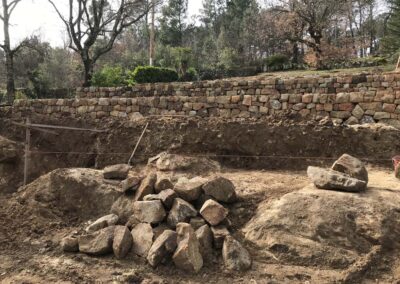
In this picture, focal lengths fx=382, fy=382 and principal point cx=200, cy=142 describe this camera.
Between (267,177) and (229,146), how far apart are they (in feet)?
4.82

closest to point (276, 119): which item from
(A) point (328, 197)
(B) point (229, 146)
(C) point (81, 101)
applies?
(B) point (229, 146)

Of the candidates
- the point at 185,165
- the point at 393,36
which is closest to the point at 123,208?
the point at 185,165

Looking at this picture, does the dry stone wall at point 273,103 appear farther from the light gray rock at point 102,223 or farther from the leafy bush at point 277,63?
the leafy bush at point 277,63

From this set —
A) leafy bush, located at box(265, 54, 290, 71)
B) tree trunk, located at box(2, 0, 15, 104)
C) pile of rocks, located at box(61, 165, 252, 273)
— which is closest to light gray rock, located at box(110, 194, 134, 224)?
pile of rocks, located at box(61, 165, 252, 273)

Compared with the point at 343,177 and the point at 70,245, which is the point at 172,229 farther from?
the point at 343,177

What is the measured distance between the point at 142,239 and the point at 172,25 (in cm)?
3489

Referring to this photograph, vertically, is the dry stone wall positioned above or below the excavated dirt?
above

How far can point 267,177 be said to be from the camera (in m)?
6.39

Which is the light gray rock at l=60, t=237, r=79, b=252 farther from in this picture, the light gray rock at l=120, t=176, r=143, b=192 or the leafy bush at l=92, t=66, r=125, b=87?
the leafy bush at l=92, t=66, r=125, b=87

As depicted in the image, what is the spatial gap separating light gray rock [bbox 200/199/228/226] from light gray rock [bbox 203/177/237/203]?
331mm

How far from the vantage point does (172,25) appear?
3716 centimetres

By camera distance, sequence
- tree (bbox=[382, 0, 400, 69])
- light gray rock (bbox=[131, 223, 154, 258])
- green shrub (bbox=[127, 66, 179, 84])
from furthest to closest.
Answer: tree (bbox=[382, 0, 400, 69]), green shrub (bbox=[127, 66, 179, 84]), light gray rock (bbox=[131, 223, 154, 258])

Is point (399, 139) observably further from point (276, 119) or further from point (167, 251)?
point (167, 251)

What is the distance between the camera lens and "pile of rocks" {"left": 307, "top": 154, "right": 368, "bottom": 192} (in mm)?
4926
